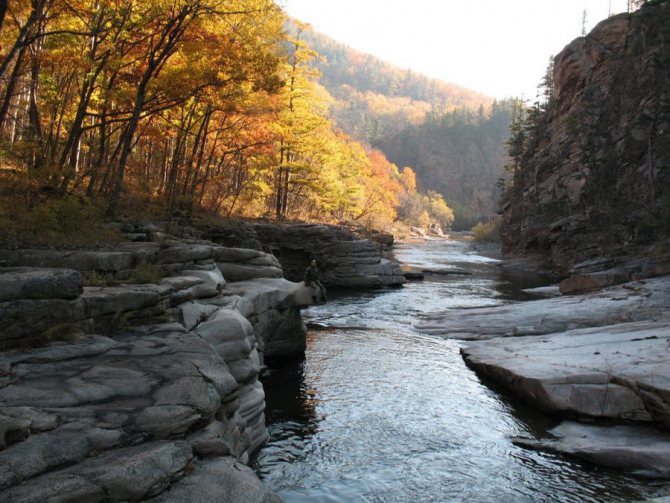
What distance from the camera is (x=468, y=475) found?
788 cm

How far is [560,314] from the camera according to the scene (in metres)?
16.6

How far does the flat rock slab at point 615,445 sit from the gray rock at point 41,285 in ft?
25.1

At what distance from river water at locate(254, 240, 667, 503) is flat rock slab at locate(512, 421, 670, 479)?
0.71ft

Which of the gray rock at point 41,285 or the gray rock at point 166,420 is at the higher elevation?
the gray rock at point 41,285

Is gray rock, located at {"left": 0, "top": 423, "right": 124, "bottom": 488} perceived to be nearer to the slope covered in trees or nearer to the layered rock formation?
the layered rock formation

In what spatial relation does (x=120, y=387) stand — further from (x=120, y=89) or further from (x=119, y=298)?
(x=120, y=89)

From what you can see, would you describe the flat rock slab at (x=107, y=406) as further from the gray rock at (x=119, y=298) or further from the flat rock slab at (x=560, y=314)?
the flat rock slab at (x=560, y=314)

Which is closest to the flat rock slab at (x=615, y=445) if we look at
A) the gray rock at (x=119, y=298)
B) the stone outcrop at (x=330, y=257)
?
the gray rock at (x=119, y=298)

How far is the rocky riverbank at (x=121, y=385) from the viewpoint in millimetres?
4410

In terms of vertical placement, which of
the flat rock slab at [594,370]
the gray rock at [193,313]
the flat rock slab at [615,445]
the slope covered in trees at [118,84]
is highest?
the slope covered in trees at [118,84]

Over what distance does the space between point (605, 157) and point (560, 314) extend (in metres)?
26.9

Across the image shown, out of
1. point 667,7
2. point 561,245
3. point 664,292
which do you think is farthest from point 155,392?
point 667,7

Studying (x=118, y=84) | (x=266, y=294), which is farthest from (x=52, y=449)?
(x=118, y=84)

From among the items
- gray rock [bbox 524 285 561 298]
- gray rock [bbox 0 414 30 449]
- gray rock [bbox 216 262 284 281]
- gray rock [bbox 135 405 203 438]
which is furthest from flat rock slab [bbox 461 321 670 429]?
→ gray rock [bbox 524 285 561 298]
